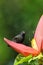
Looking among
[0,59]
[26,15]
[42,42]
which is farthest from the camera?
[26,15]

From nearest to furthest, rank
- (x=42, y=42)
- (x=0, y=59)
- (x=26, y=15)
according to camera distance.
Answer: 1. (x=42, y=42)
2. (x=0, y=59)
3. (x=26, y=15)

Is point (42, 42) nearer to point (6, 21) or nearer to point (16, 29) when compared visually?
point (16, 29)

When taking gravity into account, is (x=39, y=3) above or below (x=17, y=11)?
above

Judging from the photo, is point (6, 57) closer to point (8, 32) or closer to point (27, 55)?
point (8, 32)

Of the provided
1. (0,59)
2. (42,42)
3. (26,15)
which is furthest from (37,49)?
(26,15)

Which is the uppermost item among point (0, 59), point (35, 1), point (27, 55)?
point (27, 55)

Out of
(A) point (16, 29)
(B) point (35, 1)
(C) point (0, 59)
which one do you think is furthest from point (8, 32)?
(B) point (35, 1)

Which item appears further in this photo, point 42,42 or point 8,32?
point 8,32
